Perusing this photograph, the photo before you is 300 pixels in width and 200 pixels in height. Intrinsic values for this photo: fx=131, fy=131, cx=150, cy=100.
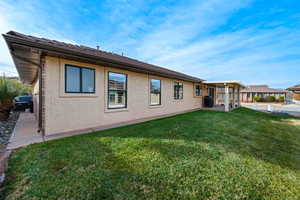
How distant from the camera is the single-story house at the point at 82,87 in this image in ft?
14.5

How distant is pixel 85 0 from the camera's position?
6.78 meters

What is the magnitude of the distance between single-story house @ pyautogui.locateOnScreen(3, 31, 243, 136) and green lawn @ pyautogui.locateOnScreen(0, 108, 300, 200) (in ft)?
4.67

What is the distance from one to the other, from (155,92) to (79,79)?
16.0 ft

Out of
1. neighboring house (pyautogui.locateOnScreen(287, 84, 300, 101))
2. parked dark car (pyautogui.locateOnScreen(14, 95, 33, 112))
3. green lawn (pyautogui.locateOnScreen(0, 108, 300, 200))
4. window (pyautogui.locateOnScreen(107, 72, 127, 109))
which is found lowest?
green lawn (pyautogui.locateOnScreen(0, 108, 300, 200))

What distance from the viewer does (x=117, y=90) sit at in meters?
6.70

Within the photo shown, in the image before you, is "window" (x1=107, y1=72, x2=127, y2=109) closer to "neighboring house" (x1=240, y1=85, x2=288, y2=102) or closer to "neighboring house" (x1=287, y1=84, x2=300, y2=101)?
"neighboring house" (x1=287, y1=84, x2=300, y2=101)

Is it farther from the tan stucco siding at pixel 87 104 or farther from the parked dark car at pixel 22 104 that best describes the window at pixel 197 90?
the parked dark car at pixel 22 104

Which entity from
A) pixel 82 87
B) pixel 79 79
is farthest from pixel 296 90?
pixel 79 79

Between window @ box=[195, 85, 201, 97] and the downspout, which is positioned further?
window @ box=[195, 85, 201, 97]

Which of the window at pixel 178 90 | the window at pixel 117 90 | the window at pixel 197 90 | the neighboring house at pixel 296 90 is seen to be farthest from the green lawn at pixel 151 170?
the neighboring house at pixel 296 90

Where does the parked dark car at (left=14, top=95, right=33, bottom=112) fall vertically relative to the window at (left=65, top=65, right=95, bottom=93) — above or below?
below

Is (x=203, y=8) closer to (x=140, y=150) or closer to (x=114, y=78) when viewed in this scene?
(x=114, y=78)

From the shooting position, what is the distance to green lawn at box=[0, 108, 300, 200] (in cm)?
203

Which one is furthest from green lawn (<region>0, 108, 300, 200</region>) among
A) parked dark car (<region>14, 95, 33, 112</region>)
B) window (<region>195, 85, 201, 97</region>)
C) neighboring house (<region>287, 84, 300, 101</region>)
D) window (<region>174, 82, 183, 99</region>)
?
neighboring house (<region>287, 84, 300, 101</region>)
